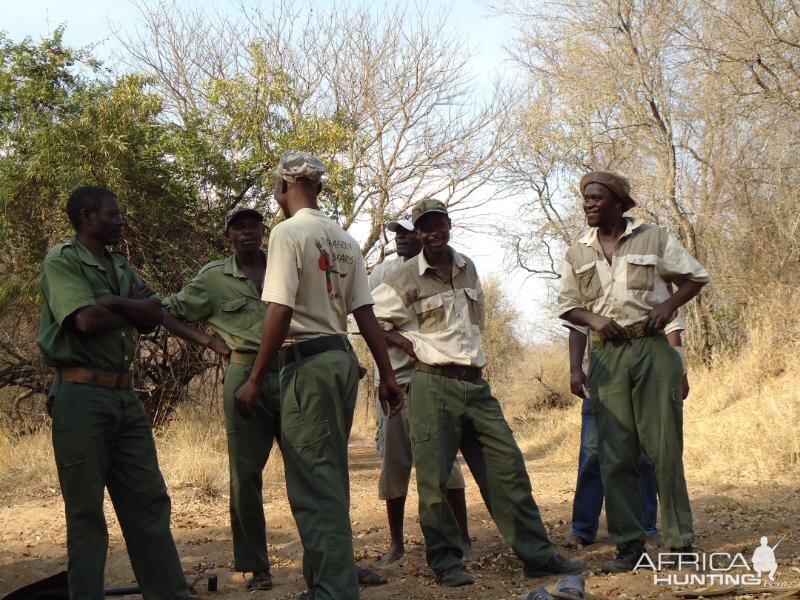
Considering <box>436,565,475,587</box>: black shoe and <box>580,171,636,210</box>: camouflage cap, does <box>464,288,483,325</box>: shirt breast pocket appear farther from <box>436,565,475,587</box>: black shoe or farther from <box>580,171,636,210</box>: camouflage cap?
<box>436,565,475,587</box>: black shoe

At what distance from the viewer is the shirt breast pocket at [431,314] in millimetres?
4727

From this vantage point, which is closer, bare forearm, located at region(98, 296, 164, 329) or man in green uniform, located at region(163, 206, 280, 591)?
bare forearm, located at region(98, 296, 164, 329)

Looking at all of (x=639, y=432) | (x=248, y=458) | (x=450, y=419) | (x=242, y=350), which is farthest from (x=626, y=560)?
(x=242, y=350)

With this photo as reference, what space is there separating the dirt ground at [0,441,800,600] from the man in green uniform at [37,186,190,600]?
2.89 feet

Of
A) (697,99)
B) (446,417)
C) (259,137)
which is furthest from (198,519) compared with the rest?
(697,99)

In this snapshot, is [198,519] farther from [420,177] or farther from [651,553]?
[420,177]

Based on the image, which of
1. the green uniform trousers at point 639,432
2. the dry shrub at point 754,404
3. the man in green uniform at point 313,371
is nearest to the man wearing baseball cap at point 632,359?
the green uniform trousers at point 639,432

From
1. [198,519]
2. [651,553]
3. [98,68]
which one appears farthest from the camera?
[98,68]

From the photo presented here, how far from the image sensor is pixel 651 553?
5.01 meters

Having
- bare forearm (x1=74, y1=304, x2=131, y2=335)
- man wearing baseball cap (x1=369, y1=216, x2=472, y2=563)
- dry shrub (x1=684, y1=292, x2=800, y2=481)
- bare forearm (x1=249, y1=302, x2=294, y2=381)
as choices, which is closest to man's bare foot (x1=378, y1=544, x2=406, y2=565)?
man wearing baseball cap (x1=369, y1=216, x2=472, y2=563)

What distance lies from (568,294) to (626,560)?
1377 millimetres

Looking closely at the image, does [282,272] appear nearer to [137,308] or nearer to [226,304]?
[137,308]

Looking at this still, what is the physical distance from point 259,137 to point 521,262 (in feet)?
29.8

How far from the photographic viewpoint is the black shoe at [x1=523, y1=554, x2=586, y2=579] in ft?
15.0
